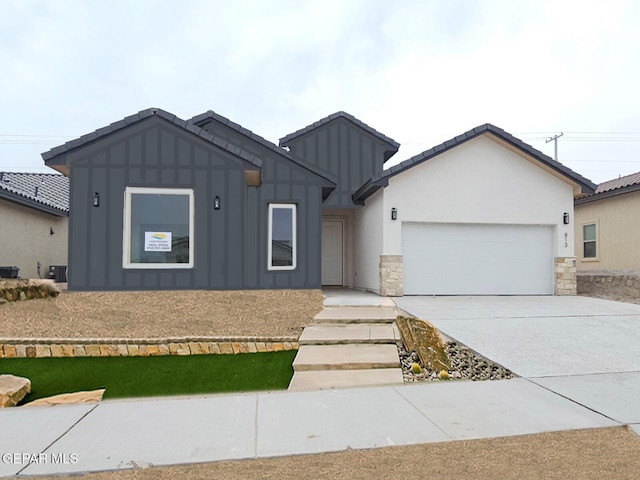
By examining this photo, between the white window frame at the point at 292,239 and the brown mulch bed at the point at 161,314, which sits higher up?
the white window frame at the point at 292,239

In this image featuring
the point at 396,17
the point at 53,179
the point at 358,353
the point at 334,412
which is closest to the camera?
the point at 334,412

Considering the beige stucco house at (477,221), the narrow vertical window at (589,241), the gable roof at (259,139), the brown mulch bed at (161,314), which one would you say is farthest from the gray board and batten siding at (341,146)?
the narrow vertical window at (589,241)

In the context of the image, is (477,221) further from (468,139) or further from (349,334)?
(349,334)

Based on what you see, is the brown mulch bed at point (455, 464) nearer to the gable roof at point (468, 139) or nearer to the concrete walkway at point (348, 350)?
the concrete walkway at point (348, 350)

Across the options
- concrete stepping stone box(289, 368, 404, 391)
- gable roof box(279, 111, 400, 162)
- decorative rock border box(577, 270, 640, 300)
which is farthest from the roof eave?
decorative rock border box(577, 270, 640, 300)

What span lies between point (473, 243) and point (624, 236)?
21.8 ft

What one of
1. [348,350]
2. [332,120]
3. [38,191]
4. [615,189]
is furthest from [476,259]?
[38,191]

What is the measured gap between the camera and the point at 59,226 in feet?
50.5

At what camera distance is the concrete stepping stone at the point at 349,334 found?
21.1 feet

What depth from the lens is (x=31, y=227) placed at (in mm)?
13680

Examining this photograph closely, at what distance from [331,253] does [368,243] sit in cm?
247

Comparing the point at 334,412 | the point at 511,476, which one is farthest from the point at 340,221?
the point at 511,476

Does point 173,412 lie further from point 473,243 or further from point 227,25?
point 227,25

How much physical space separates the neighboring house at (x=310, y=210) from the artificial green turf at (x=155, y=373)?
2650mm
